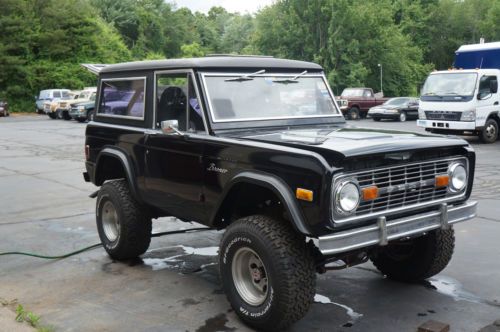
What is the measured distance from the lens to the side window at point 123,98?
18.8ft

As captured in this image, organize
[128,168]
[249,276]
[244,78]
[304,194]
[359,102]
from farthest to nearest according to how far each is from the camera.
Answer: [359,102] → [128,168] → [244,78] → [249,276] → [304,194]

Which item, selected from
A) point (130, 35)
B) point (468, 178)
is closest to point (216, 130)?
point (468, 178)

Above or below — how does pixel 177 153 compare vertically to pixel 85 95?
below

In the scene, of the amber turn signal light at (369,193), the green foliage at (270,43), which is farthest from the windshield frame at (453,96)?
the green foliage at (270,43)

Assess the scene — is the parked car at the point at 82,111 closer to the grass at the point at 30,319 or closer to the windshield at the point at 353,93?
the windshield at the point at 353,93

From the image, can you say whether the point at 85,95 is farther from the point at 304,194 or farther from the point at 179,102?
the point at 304,194

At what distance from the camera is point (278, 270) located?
3.93 metres

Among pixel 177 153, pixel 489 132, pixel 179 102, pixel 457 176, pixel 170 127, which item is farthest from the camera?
pixel 489 132

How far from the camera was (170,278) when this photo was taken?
548cm

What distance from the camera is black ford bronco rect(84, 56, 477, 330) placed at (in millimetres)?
3920

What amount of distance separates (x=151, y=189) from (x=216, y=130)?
1060 mm

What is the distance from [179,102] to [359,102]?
28.1 m

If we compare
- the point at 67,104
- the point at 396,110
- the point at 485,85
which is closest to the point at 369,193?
the point at 485,85

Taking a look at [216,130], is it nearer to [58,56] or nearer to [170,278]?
[170,278]
